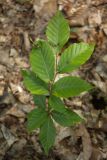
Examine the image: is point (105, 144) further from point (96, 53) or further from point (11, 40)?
point (11, 40)

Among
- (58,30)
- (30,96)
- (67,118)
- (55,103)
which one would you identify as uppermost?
(58,30)

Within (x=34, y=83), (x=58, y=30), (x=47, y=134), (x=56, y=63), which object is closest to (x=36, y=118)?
(x=47, y=134)

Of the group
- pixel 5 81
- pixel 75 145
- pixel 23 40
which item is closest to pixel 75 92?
pixel 75 145

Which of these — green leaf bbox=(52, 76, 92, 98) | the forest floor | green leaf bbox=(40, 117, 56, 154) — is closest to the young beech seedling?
green leaf bbox=(52, 76, 92, 98)

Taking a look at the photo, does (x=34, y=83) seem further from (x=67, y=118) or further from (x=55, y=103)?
(x=67, y=118)

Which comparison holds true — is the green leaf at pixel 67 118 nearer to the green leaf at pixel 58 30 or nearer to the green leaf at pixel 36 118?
the green leaf at pixel 36 118

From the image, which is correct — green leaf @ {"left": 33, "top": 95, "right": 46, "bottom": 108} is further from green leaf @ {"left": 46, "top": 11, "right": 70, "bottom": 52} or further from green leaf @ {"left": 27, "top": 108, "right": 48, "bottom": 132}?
green leaf @ {"left": 46, "top": 11, "right": 70, "bottom": 52}
